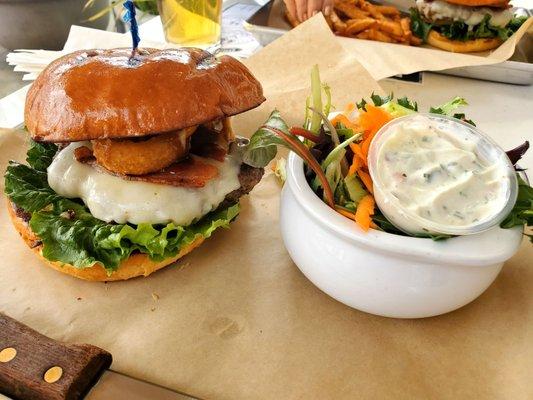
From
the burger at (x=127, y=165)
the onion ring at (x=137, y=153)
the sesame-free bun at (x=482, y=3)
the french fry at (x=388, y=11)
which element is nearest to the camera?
the burger at (x=127, y=165)

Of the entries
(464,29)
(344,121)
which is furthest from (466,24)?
(344,121)

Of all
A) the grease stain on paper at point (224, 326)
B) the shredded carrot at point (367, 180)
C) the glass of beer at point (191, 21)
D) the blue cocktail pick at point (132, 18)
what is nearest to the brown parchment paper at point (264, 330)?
the grease stain on paper at point (224, 326)

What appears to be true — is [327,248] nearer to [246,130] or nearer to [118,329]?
[118,329]

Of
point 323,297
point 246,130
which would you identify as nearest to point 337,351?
point 323,297

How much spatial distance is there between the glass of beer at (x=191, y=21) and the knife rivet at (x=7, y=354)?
2062mm

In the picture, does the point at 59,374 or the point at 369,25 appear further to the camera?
the point at 369,25

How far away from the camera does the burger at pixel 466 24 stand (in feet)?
9.38

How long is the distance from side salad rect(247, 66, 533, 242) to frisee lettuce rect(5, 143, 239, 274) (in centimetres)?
29

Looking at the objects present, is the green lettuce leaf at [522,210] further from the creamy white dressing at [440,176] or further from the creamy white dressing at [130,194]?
the creamy white dressing at [130,194]

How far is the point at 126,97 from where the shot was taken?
4.13ft

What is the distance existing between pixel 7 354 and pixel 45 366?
11 centimetres

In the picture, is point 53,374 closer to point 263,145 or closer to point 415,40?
point 263,145

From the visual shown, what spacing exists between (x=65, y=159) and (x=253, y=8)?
8.16ft

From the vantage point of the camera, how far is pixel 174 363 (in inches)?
48.4
